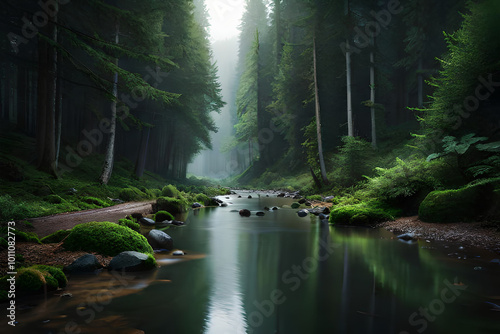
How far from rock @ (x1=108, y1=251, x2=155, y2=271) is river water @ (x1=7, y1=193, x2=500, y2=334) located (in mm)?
275

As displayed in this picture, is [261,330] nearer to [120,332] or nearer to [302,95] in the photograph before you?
[120,332]

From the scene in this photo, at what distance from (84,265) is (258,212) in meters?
9.34

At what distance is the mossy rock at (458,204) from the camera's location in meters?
7.66

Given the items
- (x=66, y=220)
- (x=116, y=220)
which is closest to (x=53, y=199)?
(x=66, y=220)

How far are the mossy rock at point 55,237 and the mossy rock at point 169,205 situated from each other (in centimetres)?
656

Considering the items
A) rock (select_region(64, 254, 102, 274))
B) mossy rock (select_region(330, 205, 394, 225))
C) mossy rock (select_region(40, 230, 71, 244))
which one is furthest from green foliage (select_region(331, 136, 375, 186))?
rock (select_region(64, 254, 102, 274))

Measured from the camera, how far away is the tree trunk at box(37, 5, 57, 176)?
12.2 m

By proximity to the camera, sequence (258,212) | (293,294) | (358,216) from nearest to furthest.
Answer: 1. (293,294)
2. (358,216)
3. (258,212)

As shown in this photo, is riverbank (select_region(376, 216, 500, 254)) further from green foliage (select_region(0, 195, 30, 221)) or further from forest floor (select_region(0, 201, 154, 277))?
green foliage (select_region(0, 195, 30, 221))

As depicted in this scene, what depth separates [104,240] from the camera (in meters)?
5.67

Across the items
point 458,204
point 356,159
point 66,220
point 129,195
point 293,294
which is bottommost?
point 293,294

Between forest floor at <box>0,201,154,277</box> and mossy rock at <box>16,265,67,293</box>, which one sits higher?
forest floor at <box>0,201,154,277</box>

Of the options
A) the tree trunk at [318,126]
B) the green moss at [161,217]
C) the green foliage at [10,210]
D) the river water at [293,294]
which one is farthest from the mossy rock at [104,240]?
the tree trunk at [318,126]

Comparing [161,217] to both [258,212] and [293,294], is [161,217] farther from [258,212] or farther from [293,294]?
[293,294]
